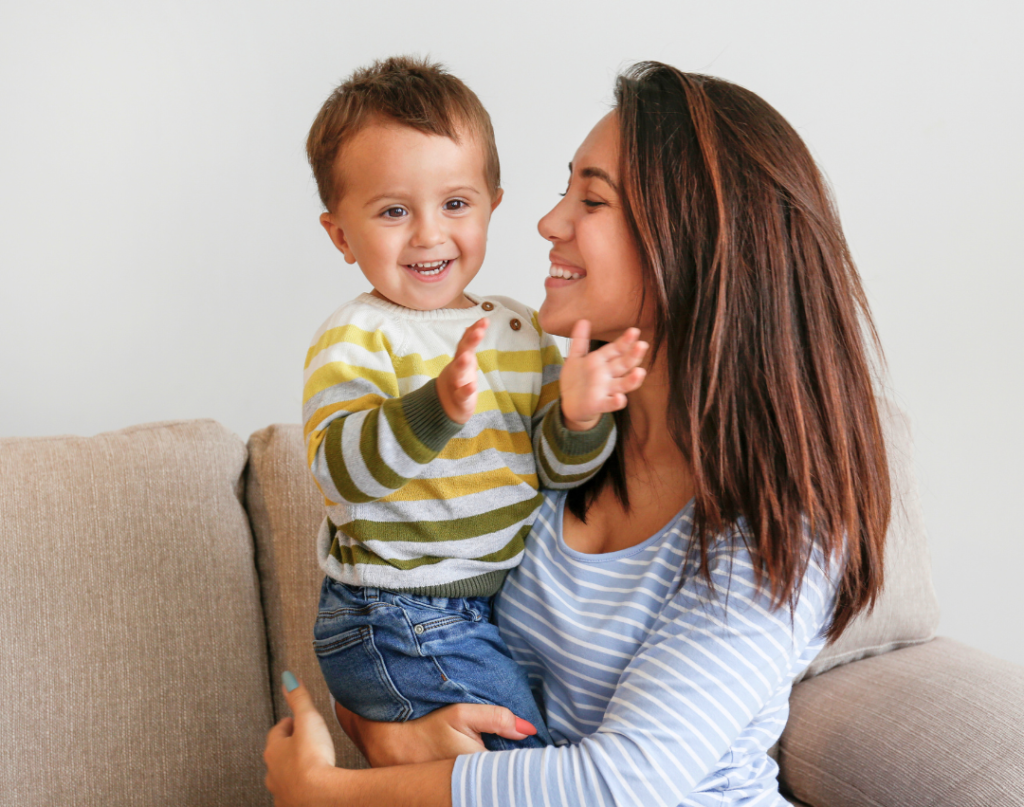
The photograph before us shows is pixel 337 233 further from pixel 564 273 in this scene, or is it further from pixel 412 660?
pixel 412 660

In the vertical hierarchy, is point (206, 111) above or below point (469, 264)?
above

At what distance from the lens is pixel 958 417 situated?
2348mm

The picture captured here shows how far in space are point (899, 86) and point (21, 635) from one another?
2.32m

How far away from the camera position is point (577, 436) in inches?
44.0

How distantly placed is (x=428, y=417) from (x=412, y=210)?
33cm

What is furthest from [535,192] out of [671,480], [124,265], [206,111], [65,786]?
[65,786]

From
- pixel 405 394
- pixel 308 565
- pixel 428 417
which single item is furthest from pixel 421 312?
pixel 308 565

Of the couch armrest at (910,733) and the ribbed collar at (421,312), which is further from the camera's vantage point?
the couch armrest at (910,733)

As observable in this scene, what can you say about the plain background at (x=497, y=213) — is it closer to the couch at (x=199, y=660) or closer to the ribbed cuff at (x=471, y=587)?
the couch at (x=199, y=660)

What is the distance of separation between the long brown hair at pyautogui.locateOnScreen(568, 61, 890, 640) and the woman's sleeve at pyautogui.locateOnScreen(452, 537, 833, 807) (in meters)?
0.05

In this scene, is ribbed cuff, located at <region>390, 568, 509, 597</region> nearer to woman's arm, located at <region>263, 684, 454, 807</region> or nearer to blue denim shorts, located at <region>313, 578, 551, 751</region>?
blue denim shorts, located at <region>313, 578, 551, 751</region>

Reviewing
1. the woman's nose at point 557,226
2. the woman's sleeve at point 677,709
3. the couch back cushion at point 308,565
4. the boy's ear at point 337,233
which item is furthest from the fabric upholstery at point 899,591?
the boy's ear at point 337,233

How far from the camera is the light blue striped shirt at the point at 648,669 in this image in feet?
3.08

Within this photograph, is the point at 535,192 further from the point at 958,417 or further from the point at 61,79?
the point at 958,417
